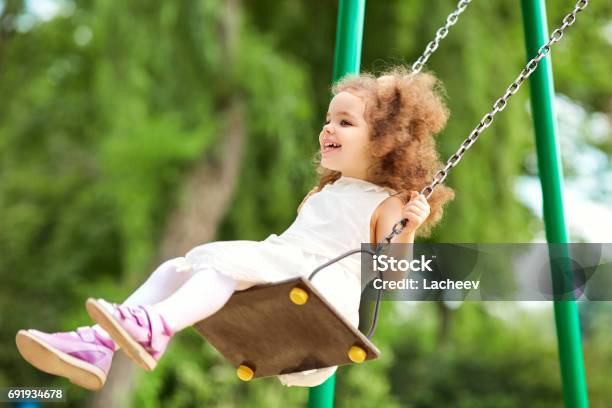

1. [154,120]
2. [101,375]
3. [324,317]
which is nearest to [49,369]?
[101,375]

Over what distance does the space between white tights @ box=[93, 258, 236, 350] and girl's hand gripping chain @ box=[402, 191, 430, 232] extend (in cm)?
37

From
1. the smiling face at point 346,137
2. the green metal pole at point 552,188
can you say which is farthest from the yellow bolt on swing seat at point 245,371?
the green metal pole at point 552,188

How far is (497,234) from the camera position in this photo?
6.38 meters

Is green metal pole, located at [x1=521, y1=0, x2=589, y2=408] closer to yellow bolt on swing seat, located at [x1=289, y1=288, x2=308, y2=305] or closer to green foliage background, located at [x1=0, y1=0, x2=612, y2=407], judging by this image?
yellow bolt on swing seat, located at [x1=289, y1=288, x2=308, y2=305]

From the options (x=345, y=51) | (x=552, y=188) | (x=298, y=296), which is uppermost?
(x=345, y=51)

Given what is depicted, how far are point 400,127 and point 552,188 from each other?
0.87 m

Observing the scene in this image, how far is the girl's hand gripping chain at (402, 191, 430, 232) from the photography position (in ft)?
5.98

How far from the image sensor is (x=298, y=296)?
1.63 meters

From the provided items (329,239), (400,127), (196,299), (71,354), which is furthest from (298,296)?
(400,127)

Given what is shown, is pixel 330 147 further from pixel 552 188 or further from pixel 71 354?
pixel 552 188

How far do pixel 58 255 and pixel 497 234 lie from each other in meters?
4.49

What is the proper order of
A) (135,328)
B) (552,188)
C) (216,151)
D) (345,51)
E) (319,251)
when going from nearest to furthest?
1. (135,328)
2. (319,251)
3. (345,51)
4. (552,188)
5. (216,151)

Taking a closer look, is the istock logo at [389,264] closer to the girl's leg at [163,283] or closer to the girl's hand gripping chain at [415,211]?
the girl's hand gripping chain at [415,211]

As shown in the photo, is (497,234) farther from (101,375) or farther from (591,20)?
(101,375)
